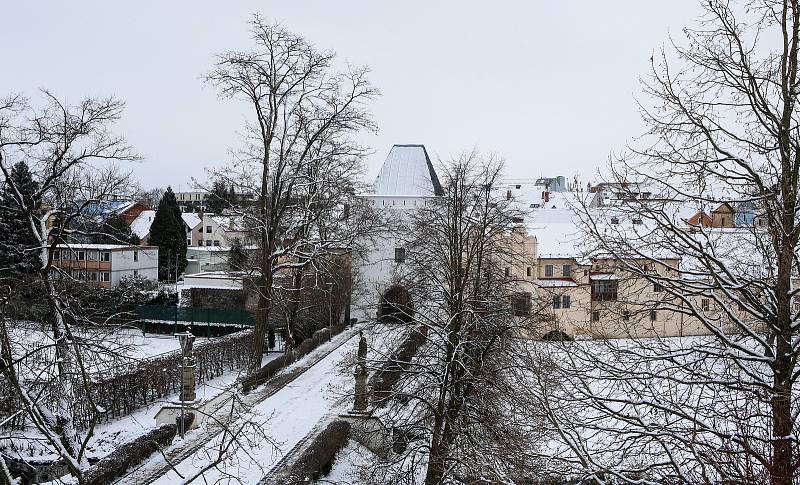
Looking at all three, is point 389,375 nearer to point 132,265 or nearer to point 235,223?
point 235,223

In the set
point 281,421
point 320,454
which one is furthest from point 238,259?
point 320,454

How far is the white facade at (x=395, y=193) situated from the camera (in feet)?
124

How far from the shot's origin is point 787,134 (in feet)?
21.3

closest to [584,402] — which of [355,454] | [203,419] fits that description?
[355,454]

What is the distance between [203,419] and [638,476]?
12577 millimetres

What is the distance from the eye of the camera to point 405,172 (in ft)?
135

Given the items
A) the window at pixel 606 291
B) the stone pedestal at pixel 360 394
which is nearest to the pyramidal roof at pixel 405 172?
the stone pedestal at pixel 360 394

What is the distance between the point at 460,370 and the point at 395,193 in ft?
92.3

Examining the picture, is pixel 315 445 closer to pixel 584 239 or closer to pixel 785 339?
pixel 584 239

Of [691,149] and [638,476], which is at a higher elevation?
[691,149]

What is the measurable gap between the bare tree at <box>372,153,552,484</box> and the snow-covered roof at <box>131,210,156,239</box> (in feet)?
164

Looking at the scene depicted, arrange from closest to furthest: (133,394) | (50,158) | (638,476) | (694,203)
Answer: (638,476), (694,203), (50,158), (133,394)

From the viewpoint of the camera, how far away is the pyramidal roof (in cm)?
4078

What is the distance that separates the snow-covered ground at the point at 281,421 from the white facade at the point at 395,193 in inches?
620
